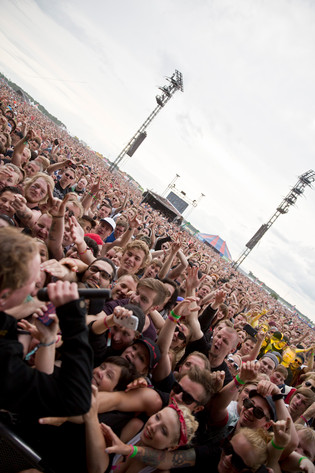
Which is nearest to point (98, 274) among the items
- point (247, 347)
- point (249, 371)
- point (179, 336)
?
point (179, 336)

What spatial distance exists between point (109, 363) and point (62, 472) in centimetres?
66

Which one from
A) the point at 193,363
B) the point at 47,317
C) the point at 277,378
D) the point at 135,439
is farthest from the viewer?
the point at 277,378

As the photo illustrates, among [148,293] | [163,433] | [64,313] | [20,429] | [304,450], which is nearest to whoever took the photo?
[64,313]

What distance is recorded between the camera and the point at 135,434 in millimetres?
1747

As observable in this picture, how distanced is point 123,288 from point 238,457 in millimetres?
1869

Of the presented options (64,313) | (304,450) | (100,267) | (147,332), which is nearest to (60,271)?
(100,267)

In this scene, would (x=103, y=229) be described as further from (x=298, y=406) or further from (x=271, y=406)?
(x=298, y=406)

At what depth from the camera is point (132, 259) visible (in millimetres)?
3680

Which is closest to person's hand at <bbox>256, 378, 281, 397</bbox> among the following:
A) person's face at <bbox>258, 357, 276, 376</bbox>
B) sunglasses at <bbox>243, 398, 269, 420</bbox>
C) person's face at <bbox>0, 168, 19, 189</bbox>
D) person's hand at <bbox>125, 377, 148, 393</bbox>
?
sunglasses at <bbox>243, 398, 269, 420</bbox>

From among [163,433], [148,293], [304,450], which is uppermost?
[148,293]

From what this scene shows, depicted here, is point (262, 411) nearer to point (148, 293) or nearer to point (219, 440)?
point (219, 440)

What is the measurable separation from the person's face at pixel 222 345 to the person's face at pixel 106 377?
5.78 feet

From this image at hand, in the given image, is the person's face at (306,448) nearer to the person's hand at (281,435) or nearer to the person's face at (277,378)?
the person's hand at (281,435)

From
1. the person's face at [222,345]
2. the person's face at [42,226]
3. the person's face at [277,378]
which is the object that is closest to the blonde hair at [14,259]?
the person's face at [42,226]
